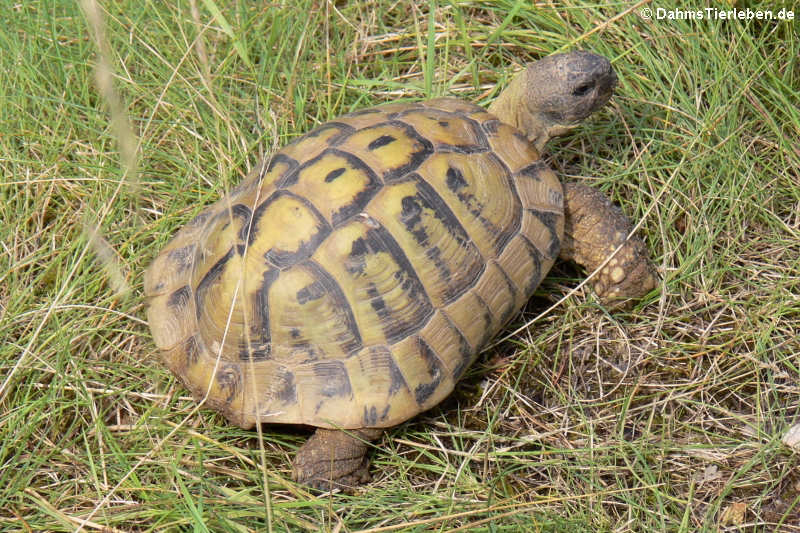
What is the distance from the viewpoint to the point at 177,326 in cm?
279

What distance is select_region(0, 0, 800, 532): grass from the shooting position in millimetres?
2613

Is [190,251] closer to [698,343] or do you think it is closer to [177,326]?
[177,326]

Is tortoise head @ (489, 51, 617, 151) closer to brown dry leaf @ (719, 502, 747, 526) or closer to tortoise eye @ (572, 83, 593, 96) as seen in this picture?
tortoise eye @ (572, 83, 593, 96)

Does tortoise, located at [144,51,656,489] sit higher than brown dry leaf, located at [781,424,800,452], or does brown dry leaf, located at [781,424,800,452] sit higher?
tortoise, located at [144,51,656,489]

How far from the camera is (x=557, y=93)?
10.2 ft

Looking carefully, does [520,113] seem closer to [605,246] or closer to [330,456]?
[605,246]

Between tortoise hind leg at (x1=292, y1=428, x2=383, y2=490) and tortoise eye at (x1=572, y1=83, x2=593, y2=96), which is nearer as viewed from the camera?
tortoise hind leg at (x1=292, y1=428, x2=383, y2=490)

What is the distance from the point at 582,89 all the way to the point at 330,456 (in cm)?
180

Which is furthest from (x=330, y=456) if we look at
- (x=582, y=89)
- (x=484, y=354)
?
(x=582, y=89)

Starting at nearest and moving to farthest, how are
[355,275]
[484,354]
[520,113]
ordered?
[355,275]
[484,354]
[520,113]

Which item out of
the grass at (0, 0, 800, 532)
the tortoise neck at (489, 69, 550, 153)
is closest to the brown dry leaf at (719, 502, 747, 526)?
the grass at (0, 0, 800, 532)

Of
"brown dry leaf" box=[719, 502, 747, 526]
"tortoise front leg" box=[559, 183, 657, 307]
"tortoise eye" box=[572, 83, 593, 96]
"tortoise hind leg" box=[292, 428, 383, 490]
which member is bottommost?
"brown dry leaf" box=[719, 502, 747, 526]

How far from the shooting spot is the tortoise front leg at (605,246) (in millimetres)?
3076

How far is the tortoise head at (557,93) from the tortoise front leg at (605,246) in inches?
11.6
